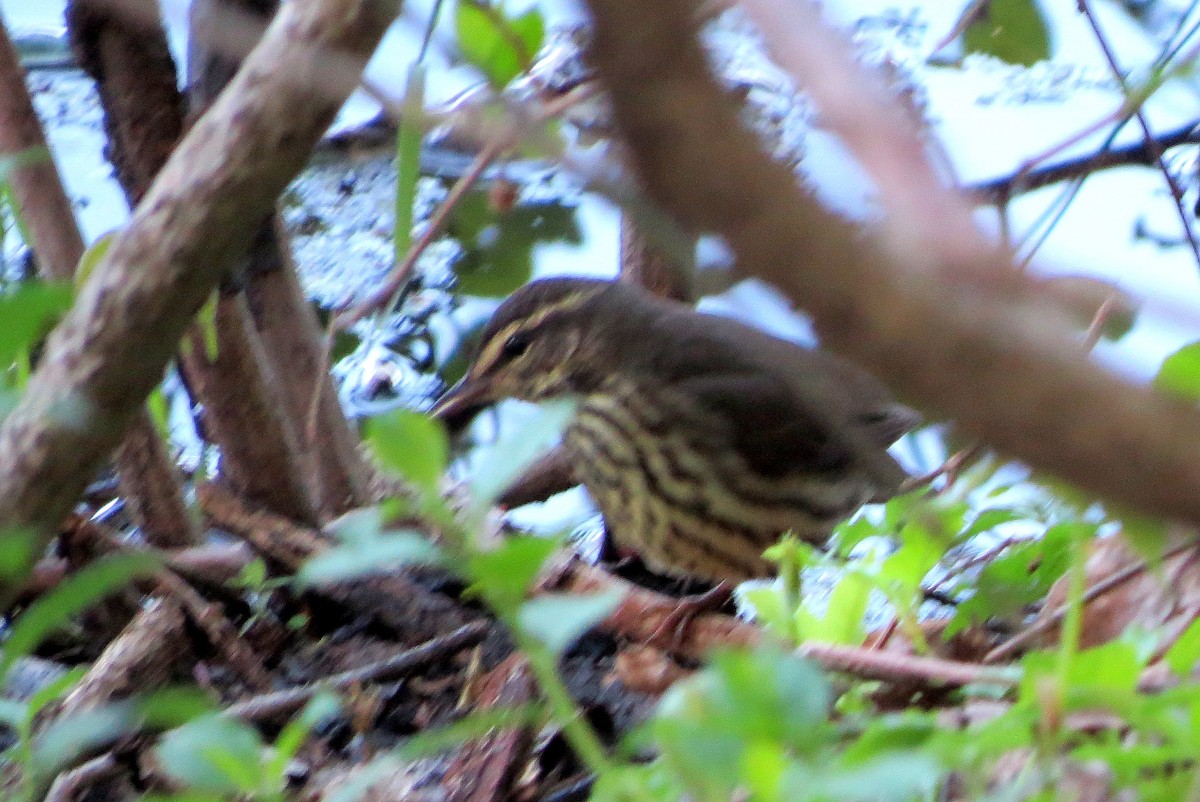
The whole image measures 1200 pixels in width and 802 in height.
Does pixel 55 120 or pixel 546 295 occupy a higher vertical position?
pixel 55 120

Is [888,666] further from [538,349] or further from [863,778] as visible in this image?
[538,349]

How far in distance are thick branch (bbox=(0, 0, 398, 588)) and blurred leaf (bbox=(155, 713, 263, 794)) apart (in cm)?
26

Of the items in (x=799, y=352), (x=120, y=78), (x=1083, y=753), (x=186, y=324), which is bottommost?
(x=799, y=352)

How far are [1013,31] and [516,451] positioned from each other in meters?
1.47

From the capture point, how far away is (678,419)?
2.00 metres

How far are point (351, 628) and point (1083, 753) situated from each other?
1.00 metres

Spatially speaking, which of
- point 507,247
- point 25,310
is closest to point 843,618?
point 25,310

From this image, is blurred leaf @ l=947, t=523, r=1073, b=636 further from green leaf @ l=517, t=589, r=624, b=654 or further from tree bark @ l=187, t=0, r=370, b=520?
tree bark @ l=187, t=0, r=370, b=520

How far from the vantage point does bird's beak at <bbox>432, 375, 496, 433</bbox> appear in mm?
1976

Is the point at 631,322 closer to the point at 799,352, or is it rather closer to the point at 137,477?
the point at 799,352

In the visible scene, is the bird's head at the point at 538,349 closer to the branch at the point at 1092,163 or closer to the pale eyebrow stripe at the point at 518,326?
the pale eyebrow stripe at the point at 518,326

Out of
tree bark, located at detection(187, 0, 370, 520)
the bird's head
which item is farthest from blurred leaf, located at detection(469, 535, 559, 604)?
the bird's head

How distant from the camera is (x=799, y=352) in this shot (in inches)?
77.3

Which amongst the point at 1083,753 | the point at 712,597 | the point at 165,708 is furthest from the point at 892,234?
the point at 712,597
